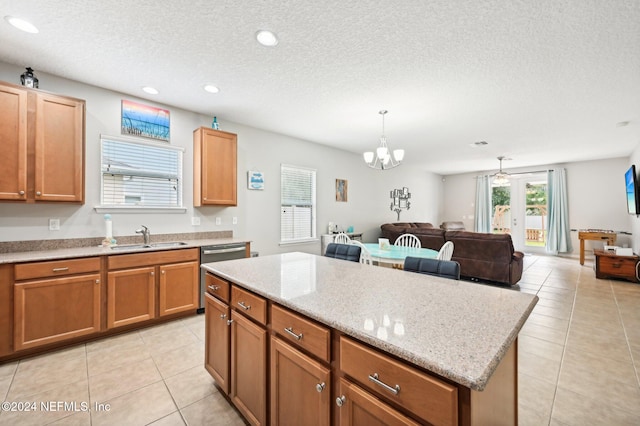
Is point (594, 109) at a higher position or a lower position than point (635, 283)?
higher

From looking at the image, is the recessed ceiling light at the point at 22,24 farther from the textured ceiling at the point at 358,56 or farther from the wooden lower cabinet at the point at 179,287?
the wooden lower cabinet at the point at 179,287

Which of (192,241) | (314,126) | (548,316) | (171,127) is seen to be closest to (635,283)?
(548,316)

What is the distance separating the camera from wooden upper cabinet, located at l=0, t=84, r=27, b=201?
2.34 metres

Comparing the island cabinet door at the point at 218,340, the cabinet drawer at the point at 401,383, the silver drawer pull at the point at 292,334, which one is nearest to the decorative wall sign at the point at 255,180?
the island cabinet door at the point at 218,340

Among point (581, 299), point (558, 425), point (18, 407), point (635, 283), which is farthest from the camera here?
point (635, 283)

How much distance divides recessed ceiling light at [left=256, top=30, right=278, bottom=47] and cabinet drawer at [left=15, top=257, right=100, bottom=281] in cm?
254

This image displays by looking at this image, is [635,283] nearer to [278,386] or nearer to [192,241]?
[278,386]

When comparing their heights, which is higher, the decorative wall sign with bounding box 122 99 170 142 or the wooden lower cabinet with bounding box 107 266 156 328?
the decorative wall sign with bounding box 122 99 170 142

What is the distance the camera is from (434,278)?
5.59 feet

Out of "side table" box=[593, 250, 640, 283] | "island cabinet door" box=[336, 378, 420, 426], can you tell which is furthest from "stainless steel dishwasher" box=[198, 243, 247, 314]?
"side table" box=[593, 250, 640, 283]

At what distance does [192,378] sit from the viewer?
2080mm

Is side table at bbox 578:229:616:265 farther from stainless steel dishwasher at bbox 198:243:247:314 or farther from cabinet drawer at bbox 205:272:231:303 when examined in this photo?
cabinet drawer at bbox 205:272:231:303

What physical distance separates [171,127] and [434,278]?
3.65 meters

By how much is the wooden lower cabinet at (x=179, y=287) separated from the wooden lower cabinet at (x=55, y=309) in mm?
570
